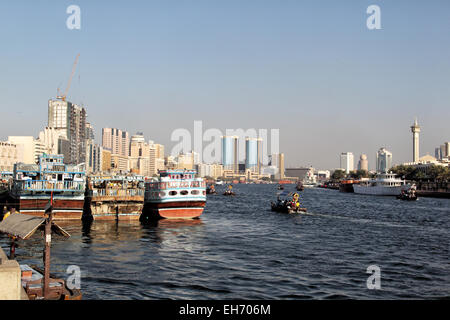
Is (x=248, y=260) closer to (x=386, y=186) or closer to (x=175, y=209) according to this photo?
(x=175, y=209)

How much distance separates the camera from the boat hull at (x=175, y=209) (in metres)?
57.6

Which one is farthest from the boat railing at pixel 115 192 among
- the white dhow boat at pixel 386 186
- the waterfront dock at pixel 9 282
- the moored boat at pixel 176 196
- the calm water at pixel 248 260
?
the white dhow boat at pixel 386 186

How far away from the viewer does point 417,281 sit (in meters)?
26.6

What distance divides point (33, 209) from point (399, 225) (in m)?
50.0

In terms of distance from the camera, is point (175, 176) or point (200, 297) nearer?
point (200, 297)

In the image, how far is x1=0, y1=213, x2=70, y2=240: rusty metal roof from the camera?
1886 cm

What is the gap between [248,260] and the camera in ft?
106

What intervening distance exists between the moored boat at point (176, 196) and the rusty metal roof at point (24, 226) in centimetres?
3534

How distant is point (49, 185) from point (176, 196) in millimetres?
16718

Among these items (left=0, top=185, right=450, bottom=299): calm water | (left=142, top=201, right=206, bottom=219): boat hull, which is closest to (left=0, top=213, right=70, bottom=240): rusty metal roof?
(left=0, top=185, right=450, bottom=299): calm water

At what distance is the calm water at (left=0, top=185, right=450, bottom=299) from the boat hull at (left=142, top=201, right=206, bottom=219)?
10.1ft

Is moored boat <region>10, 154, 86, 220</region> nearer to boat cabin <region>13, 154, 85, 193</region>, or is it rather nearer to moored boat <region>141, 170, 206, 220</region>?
boat cabin <region>13, 154, 85, 193</region>
